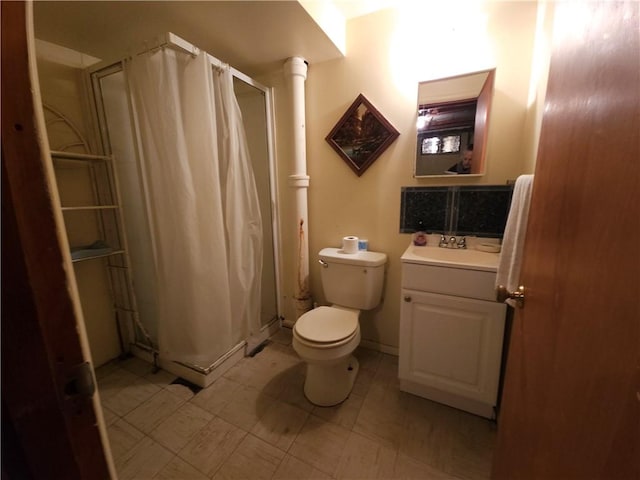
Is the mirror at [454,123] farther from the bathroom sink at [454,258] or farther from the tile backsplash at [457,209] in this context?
the bathroom sink at [454,258]

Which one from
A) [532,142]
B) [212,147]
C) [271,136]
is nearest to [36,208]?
[212,147]

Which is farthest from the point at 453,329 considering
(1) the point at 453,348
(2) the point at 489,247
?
(2) the point at 489,247

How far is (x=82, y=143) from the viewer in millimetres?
1570

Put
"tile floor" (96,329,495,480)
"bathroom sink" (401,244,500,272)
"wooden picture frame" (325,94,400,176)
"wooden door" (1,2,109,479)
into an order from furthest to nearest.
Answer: "wooden picture frame" (325,94,400,176) → "bathroom sink" (401,244,500,272) → "tile floor" (96,329,495,480) → "wooden door" (1,2,109,479)

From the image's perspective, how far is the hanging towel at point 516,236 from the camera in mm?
1022

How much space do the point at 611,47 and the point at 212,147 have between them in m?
1.45

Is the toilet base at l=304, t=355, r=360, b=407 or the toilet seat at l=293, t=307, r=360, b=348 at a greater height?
the toilet seat at l=293, t=307, r=360, b=348

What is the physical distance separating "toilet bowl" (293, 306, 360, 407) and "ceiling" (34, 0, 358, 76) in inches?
63.1

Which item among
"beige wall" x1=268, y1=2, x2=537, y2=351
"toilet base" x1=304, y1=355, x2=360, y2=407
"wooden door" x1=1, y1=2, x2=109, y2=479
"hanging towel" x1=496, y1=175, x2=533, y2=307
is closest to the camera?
"wooden door" x1=1, y1=2, x2=109, y2=479

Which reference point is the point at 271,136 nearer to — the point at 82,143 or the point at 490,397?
the point at 82,143

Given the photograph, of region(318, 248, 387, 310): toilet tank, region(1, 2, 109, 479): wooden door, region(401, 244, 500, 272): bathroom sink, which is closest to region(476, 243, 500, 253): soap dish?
region(401, 244, 500, 272): bathroom sink

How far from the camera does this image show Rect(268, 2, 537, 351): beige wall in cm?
135

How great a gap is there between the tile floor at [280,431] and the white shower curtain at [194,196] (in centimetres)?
27

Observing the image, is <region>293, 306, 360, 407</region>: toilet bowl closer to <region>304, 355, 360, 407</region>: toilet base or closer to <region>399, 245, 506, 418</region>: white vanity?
<region>304, 355, 360, 407</region>: toilet base
